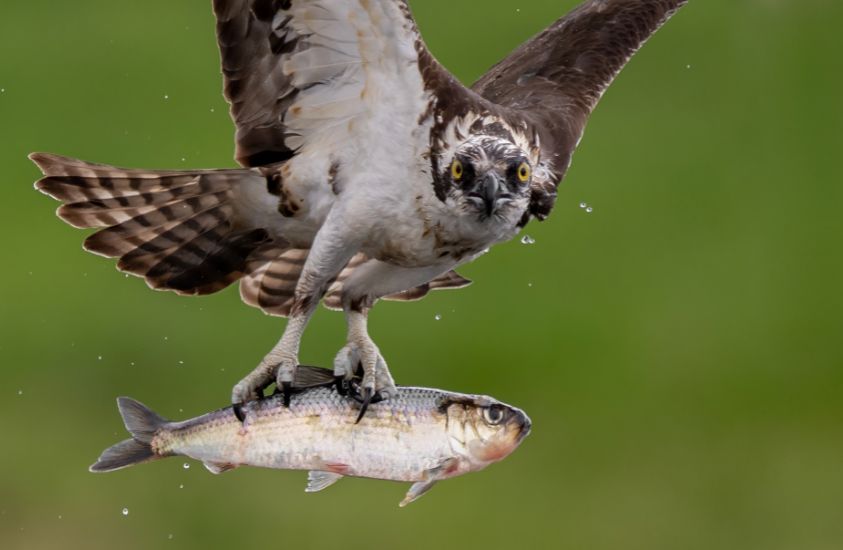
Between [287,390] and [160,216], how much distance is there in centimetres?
129

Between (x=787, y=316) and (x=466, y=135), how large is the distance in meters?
7.14

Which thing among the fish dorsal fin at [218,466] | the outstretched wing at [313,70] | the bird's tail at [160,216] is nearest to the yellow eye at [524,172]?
the outstretched wing at [313,70]

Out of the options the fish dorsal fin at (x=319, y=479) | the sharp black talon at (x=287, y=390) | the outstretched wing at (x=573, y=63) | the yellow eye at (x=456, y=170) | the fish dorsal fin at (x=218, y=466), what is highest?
the yellow eye at (x=456, y=170)

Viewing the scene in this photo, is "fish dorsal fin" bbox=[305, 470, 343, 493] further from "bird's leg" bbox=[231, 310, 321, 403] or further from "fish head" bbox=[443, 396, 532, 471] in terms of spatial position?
"fish head" bbox=[443, 396, 532, 471]

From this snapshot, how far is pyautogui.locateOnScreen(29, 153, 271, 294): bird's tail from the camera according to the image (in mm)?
8719

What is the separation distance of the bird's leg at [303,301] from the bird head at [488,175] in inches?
21.5

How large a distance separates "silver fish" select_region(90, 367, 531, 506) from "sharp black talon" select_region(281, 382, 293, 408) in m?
0.02

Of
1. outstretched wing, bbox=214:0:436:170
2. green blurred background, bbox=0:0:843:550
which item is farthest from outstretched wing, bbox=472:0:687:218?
green blurred background, bbox=0:0:843:550

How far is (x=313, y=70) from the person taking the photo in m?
8.19

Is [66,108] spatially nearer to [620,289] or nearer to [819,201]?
[620,289]

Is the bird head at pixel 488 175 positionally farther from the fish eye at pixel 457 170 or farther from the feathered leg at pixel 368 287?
the feathered leg at pixel 368 287

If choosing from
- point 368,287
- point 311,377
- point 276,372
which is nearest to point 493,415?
point 311,377

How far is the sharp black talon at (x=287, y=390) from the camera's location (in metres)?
7.72

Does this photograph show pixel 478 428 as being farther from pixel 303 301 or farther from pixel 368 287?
pixel 368 287
